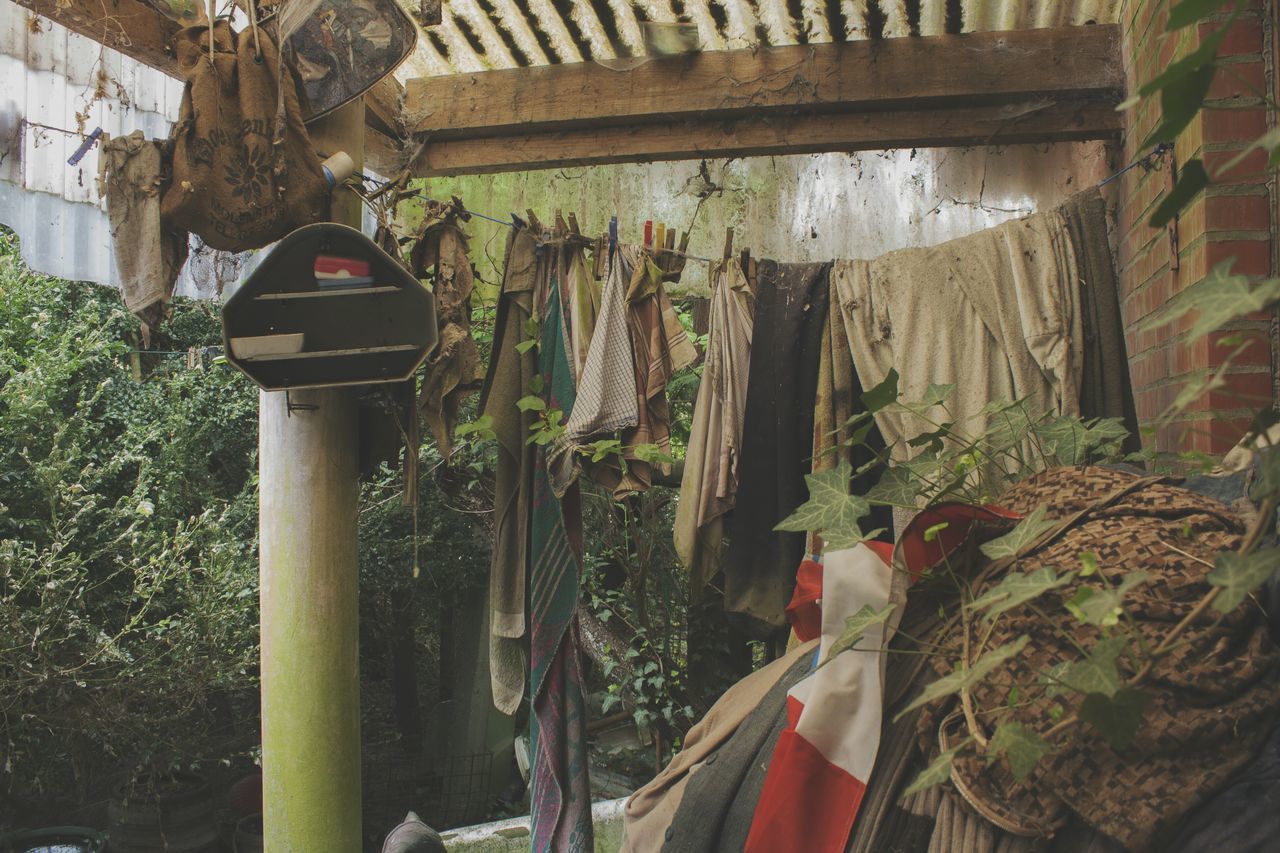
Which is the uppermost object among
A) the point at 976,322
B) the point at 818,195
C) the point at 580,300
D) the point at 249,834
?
the point at 818,195

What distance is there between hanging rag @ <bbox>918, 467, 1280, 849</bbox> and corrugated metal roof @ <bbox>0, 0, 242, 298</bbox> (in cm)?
319

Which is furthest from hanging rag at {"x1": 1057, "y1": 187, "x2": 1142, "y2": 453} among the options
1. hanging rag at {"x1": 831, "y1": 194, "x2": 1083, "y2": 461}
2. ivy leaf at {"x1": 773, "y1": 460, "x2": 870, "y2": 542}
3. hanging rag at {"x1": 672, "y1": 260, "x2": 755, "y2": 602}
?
ivy leaf at {"x1": 773, "y1": 460, "x2": 870, "y2": 542}

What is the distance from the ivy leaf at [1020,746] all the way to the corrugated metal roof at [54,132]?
3306 mm

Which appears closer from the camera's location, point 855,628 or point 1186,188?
point 1186,188

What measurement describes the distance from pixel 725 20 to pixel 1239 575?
10.4 ft

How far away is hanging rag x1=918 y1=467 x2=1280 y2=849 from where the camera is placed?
3.25ft

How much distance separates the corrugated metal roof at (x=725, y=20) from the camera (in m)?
3.38

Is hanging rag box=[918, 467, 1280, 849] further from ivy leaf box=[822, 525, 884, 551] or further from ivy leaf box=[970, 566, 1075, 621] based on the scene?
ivy leaf box=[822, 525, 884, 551]

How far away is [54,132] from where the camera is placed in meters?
4.10

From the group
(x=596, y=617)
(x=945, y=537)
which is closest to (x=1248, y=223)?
(x=945, y=537)

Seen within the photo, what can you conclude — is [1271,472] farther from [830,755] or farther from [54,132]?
[54,132]

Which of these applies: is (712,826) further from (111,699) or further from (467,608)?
(467,608)

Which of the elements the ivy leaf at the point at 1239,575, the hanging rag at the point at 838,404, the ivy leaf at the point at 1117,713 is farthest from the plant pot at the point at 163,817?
the ivy leaf at the point at 1239,575

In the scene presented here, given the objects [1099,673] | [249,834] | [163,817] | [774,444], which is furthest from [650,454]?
[249,834]
